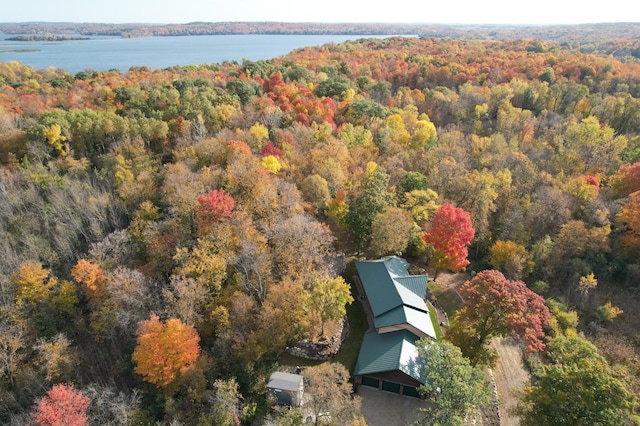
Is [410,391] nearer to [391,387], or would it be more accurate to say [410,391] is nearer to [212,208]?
[391,387]

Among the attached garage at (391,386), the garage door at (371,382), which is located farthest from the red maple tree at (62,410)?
the attached garage at (391,386)

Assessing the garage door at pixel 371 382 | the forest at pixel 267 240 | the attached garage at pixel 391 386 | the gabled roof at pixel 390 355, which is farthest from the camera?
the garage door at pixel 371 382

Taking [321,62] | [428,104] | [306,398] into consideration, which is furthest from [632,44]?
[306,398]

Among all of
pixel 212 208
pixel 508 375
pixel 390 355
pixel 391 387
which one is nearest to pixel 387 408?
pixel 391 387

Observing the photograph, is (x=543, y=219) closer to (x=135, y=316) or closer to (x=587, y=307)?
(x=587, y=307)

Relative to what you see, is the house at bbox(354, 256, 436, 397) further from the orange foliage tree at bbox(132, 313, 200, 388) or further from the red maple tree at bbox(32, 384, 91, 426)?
the red maple tree at bbox(32, 384, 91, 426)

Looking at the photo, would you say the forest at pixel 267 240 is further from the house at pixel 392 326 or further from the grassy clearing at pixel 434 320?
the grassy clearing at pixel 434 320
